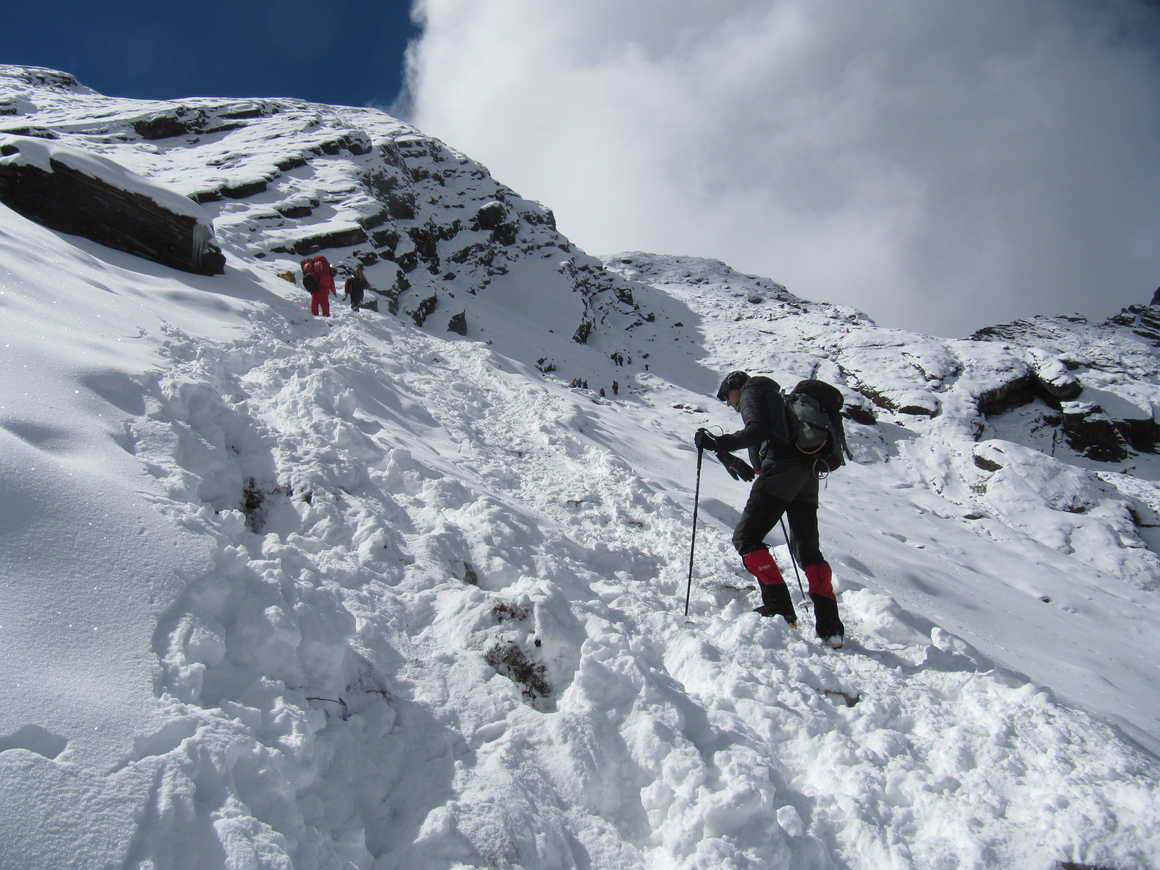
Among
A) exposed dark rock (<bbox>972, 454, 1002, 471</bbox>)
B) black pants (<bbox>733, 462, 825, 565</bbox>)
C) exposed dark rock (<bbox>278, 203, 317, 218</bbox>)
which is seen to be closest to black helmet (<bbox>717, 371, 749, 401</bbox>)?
black pants (<bbox>733, 462, 825, 565</bbox>)

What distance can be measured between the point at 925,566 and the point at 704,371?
655 inches

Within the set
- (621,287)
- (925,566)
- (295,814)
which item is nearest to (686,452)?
(925,566)

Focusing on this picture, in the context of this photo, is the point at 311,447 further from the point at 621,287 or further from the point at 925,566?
the point at 621,287

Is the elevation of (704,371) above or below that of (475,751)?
above

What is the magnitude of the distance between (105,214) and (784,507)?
12.3 metres

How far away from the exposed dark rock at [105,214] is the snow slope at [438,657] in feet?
7.77

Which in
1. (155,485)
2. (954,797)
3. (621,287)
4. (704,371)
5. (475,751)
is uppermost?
(621,287)

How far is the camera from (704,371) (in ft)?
77.6

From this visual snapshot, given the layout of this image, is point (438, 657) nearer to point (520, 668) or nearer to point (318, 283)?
point (520, 668)

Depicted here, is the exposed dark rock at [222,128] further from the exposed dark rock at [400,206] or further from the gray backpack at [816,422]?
the gray backpack at [816,422]

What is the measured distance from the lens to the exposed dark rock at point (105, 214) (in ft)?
32.7

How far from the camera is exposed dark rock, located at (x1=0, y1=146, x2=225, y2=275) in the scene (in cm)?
998

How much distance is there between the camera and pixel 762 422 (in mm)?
4594

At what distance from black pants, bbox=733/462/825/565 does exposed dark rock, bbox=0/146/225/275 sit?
455 inches
